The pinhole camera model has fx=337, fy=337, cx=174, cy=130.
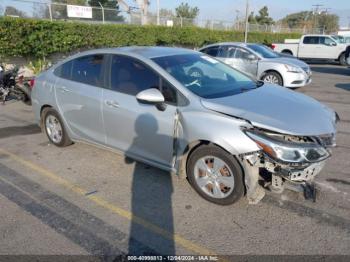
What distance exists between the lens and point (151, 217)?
3.55m

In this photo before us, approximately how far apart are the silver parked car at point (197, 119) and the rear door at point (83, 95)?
0.6 inches

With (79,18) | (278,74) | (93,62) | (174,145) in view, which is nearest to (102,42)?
(79,18)

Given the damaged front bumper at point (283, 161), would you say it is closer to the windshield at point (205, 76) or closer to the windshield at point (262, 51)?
the windshield at point (205, 76)

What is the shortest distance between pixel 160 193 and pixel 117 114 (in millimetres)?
1167

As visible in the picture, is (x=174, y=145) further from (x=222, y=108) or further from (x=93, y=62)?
(x=93, y=62)

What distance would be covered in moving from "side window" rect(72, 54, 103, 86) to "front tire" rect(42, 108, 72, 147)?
0.83 meters

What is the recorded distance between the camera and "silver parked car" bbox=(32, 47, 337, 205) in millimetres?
3367

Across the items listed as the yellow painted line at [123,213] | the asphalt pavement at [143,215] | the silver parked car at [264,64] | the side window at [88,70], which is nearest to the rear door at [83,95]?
the side window at [88,70]

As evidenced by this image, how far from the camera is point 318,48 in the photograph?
832 inches

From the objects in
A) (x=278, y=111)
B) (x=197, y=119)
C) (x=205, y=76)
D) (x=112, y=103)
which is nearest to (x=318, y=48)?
(x=205, y=76)

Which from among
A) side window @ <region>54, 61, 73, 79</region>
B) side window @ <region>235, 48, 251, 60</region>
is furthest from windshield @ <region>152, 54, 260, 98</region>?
side window @ <region>235, 48, 251, 60</region>

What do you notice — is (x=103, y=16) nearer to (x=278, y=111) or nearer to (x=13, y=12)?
(x=13, y=12)

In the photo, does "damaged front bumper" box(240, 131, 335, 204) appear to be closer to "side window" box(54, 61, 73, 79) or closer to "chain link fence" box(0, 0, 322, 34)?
"side window" box(54, 61, 73, 79)

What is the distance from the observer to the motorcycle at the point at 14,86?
29.4 ft
